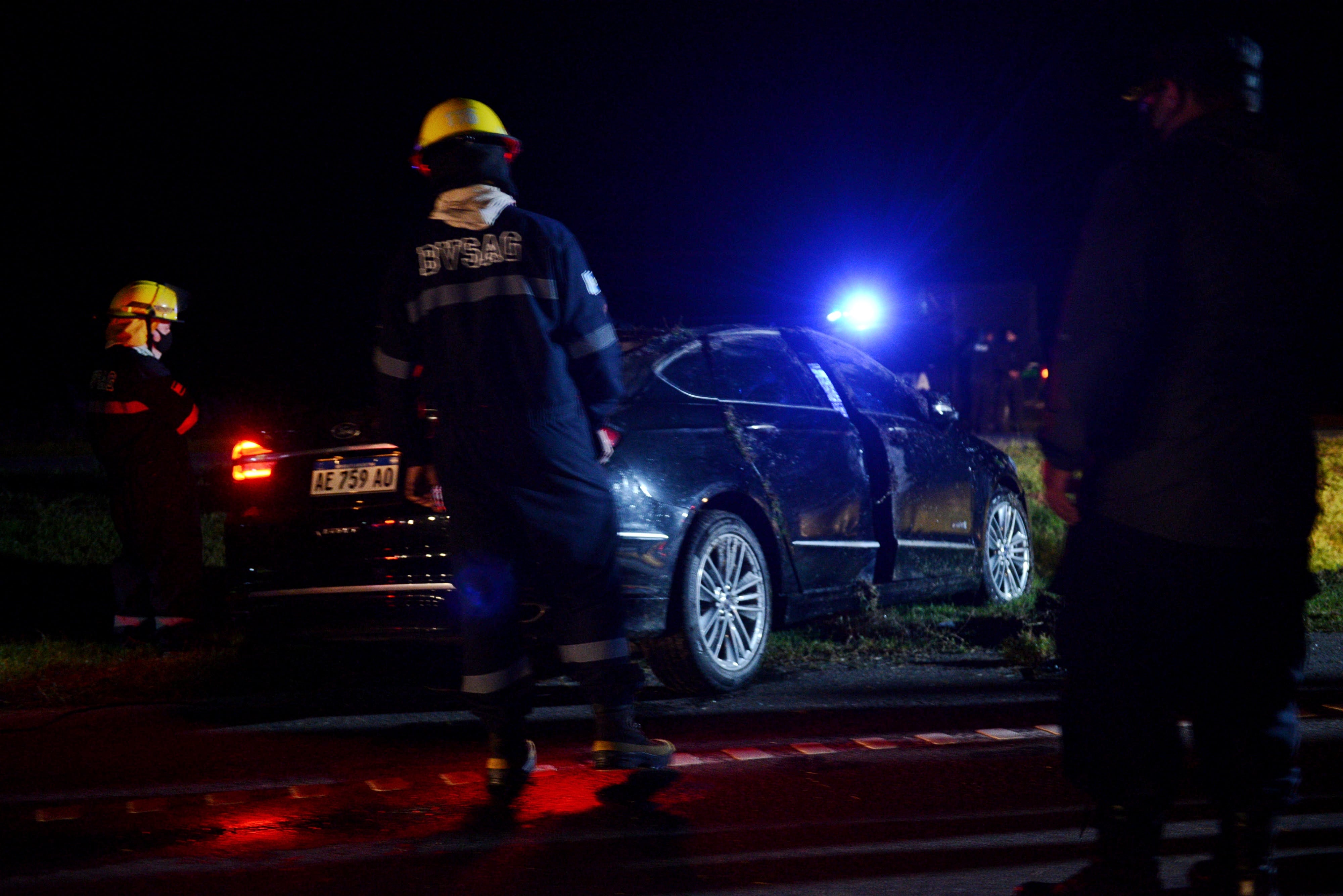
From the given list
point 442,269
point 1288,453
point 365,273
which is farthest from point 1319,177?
point 365,273

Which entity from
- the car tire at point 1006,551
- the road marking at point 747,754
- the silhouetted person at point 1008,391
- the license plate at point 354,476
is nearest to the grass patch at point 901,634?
the car tire at point 1006,551

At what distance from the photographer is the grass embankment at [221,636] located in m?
5.72

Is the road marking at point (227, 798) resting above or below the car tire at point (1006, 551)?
below

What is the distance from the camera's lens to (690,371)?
18.3 ft

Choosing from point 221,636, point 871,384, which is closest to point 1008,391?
point 871,384

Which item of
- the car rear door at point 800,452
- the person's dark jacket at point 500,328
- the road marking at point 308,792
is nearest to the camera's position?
the person's dark jacket at point 500,328

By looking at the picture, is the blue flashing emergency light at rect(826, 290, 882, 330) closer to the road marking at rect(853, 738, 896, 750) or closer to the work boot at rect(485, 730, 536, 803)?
the road marking at rect(853, 738, 896, 750)

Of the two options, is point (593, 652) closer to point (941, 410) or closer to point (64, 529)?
point (941, 410)

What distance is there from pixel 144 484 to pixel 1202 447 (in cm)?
579

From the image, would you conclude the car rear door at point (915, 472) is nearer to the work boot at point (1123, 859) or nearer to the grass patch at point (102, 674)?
the grass patch at point (102, 674)

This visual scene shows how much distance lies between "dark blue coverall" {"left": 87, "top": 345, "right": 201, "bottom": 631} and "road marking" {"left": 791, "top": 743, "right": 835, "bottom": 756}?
3.81 meters

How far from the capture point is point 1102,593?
2596mm

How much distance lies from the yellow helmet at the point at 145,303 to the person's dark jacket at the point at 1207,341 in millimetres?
5658

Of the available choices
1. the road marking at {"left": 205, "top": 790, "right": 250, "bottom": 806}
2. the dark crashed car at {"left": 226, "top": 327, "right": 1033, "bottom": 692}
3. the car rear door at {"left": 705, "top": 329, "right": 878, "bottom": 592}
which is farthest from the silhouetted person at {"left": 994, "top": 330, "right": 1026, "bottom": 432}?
the road marking at {"left": 205, "top": 790, "right": 250, "bottom": 806}
